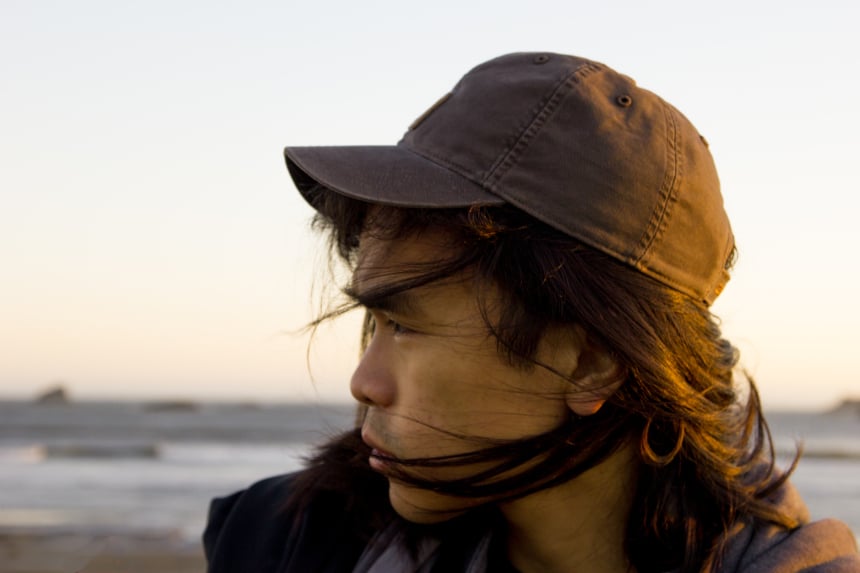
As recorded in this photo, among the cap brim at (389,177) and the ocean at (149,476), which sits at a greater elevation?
A: the cap brim at (389,177)

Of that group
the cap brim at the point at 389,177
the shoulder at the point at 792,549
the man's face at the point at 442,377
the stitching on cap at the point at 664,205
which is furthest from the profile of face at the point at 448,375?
the shoulder at the point at 792,549

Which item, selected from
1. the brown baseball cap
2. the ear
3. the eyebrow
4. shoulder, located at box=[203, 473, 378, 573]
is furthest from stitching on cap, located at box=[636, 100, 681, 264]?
shoulder, located at box=[203, 473, 378, 573]

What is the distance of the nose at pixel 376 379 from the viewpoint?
1.97m

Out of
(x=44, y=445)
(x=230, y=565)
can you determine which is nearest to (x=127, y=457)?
(x=44, y=445)

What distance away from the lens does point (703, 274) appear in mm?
2035

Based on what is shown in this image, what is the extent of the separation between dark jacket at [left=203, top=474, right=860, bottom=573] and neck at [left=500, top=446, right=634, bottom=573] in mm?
154

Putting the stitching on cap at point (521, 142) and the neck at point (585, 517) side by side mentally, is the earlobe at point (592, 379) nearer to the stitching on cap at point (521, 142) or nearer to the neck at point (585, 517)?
the neck at point (585, 517)

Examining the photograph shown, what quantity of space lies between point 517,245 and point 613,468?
0.63 metres

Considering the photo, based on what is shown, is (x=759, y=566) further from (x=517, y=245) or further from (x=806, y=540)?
(x=517, y=245)

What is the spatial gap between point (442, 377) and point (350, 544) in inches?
23.3

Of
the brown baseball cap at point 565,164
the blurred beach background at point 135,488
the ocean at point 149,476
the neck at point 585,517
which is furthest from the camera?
the ocean at point 149,476

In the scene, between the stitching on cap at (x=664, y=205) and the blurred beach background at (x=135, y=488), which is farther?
the blurred beach background at (x=135, y=488)

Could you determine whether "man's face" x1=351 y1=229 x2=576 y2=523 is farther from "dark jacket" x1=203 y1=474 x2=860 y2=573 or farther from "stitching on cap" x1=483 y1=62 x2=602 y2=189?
"dark jacket" x1=203 y1=474 x2=860 y2=573

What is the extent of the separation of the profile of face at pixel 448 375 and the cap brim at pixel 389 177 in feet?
0.41
